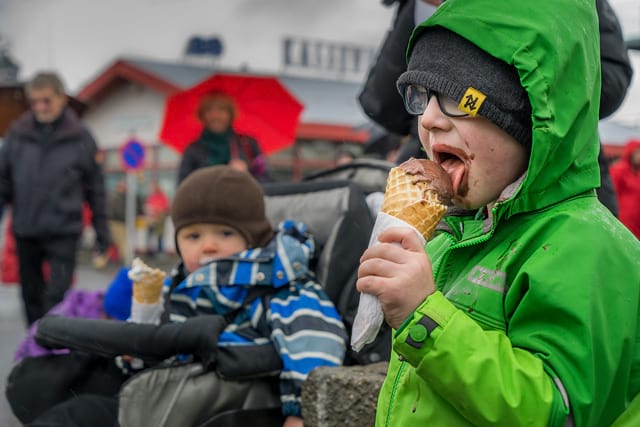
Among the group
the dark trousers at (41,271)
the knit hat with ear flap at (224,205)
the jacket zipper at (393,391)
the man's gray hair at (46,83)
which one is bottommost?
the dark trousers at (41,271)

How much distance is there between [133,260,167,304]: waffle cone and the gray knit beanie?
1.58 m

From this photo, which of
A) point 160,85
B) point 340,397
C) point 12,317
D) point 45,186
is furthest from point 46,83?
point 160,85

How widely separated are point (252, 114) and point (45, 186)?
6.90ft

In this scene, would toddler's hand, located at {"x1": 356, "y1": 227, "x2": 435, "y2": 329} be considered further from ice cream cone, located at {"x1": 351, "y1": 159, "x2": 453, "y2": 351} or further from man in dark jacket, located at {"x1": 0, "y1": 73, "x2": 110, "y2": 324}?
man in dark jacket, located at {"x1": 0, "y1": 73, "x2": 110, "y2": 324}

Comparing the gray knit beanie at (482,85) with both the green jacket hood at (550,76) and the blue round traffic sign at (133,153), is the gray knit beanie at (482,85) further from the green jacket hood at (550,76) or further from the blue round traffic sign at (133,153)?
the blue round traffic sign at (133,153)

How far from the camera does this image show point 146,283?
2.71 meters

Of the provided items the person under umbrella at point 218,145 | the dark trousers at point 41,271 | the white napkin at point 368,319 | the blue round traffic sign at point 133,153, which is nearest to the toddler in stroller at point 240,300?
the white napkin at point 368,319

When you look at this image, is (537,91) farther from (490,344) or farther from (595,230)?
(490,344)

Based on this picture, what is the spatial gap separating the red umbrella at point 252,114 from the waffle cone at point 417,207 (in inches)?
210

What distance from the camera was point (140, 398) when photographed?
2.06 metres

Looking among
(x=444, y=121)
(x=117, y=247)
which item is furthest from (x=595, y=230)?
(x=117, y=247)

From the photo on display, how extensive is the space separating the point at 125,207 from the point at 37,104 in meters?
11.6

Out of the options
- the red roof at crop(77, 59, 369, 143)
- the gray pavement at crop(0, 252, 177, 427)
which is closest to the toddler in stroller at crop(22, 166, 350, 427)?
the gray pavement at crop(0, 252, 177, 427)

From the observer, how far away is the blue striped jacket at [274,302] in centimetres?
240
